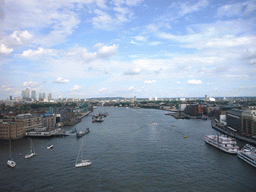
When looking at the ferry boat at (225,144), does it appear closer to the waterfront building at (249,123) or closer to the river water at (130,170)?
the river water at (130,170)

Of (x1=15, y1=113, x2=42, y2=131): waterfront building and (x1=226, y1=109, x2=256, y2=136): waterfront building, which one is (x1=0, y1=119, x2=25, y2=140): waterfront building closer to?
(x1=15, y1=113, x2=42, y2=131): waterfront building

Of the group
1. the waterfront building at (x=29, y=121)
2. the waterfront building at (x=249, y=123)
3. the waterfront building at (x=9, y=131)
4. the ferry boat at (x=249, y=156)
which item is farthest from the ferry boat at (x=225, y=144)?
the waterfront building at (x=29, y=121)

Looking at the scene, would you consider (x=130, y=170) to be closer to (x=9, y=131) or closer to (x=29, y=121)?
(x=9, y=131)

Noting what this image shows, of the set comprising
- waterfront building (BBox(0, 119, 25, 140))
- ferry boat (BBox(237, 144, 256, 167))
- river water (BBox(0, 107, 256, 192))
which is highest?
waterfront building (BBox(0, 119, 25, 140))

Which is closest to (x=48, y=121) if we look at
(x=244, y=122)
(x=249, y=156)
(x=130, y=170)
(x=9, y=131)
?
(x=9, y=131)

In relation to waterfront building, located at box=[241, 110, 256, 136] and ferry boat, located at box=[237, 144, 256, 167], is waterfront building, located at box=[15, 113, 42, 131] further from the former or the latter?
waterfront building, located at box=[241, 110, 256, 136]

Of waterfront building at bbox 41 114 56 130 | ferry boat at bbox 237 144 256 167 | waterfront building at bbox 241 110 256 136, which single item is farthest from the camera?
waterfront building at bbox 41 114 56 130

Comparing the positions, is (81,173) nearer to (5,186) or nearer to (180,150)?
(5,186)

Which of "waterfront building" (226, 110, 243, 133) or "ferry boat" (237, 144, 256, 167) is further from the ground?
"waterfront building" (226, 110, 243, 133)

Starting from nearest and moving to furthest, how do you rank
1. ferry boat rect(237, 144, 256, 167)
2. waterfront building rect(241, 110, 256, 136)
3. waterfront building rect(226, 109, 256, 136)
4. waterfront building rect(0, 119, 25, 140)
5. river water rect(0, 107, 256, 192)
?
river water rect(0, 107, 256, 192) → ferry boat rect(237, 144, 256, 167) → waterfront building rect(241, 110, 256, 136) → waterfront building rect(226, 109, 256, 136) → waterfront building rect(0, 119, 25, 140)

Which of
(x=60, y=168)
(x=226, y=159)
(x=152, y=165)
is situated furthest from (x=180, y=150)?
(x=60, y=168)

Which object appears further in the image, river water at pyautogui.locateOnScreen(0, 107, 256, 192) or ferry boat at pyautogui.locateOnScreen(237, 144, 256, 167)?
ferry boat at pyautogui.locateOnScreen(237, 144, 256, 167)

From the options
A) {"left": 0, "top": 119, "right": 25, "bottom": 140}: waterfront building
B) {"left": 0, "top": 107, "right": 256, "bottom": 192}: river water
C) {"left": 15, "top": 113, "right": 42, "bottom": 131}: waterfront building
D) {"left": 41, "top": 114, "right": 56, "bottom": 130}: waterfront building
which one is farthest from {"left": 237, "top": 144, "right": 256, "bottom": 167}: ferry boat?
{"left": 41, "top": 114, "right": 56, "bottom": 130}: waterfront building
